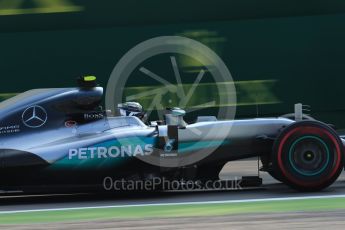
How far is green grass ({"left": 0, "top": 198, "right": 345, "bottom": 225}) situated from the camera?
6191 mm

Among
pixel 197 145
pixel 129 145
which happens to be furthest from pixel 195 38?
pixel 129 145

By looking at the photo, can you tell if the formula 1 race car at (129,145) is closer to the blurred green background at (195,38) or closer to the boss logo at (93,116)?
the boss logo at (93,116)

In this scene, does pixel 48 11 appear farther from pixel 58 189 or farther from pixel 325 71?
pixel 58 189

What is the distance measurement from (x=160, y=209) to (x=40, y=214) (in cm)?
121

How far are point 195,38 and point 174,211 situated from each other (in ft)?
25.4

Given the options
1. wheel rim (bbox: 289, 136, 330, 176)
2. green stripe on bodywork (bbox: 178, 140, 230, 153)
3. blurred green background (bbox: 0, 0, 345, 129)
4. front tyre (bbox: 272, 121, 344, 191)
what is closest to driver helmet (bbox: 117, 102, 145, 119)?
green stripe on bodywork (bbox: 178, 140, 230, 153)

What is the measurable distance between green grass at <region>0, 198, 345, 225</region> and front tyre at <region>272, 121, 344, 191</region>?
1.61ft

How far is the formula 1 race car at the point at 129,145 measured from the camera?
276 inches

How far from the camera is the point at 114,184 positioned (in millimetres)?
7188

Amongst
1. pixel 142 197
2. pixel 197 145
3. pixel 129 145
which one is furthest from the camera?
pixel 142 197

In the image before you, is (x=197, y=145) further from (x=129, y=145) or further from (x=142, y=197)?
(x=142, y=197)

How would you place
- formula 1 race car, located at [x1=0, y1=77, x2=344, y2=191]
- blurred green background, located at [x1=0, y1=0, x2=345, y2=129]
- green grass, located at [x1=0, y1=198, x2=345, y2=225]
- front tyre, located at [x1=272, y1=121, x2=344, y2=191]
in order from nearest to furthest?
green grass, located at [x1=0, y1=198, x2=345, y2=225] → formula 1 race car, located at [x1=0, y1=77, x2=344, y2=191] → front tyre, located at [x1=272, y1=121, x2=344, y2=191] → blurred green background, located at [x1=0, y1=0, x2=345, y2=129]

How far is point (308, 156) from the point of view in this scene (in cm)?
733

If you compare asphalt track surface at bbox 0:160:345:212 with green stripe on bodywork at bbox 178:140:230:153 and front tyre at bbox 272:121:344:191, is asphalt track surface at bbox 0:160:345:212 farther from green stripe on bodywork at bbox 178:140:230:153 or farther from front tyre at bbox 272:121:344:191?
green stripe on bodywork at bbox 178:140:230:153
